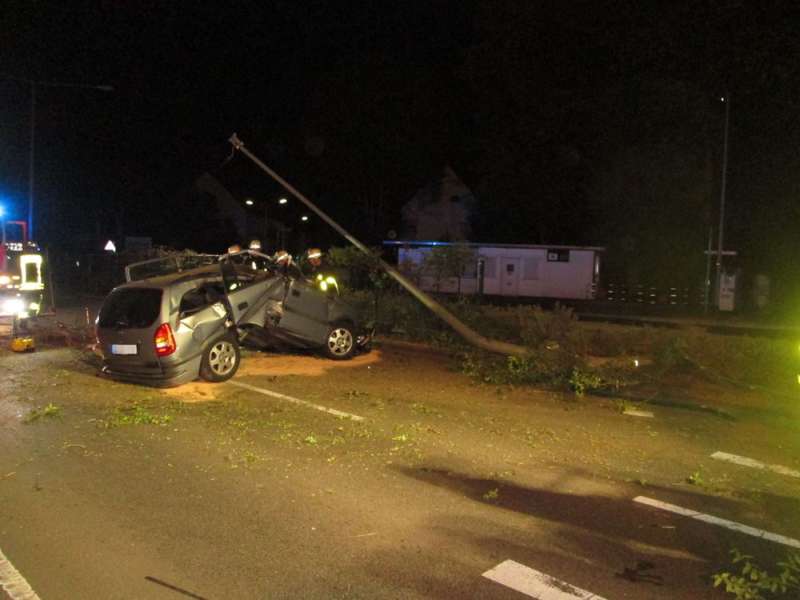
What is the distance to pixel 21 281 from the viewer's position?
1636 cm

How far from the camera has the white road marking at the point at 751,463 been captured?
7.16m

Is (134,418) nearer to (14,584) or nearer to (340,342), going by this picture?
(14,584)

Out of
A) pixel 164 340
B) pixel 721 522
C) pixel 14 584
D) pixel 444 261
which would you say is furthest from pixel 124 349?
pixel 444 261

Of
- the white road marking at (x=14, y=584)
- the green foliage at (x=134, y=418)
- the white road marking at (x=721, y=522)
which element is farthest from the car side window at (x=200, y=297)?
the white road marking at (x=721, y=522)

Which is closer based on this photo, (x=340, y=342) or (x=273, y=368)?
(x=273, y=368)

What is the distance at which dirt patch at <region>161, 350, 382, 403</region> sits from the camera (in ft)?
32.8

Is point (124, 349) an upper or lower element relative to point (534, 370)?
upper

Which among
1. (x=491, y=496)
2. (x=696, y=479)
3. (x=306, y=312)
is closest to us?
(x=491, y=496)

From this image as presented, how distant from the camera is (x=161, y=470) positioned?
677 cm

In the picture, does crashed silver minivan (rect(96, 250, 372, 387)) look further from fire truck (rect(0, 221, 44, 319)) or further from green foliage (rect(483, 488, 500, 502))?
fire truck (rect(0, 221, 44, 319))

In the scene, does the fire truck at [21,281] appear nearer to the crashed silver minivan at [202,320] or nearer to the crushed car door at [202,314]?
the crashed silver minivan at [202,320]

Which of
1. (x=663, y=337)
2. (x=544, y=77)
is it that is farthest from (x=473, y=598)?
(x=544, y=77)

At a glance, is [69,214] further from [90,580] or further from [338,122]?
[90,580]

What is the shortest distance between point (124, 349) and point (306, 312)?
3.05 meters
